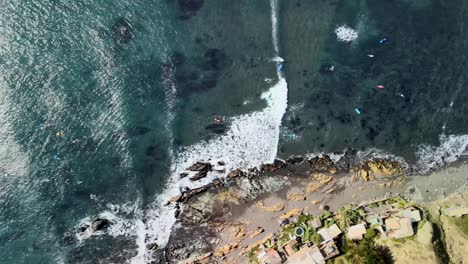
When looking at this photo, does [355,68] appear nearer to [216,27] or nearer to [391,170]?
[391,170]

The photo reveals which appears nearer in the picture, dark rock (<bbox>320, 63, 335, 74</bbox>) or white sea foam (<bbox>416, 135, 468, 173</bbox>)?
white sea foam (<bbox>416, 135, 468, 173</bbox>)

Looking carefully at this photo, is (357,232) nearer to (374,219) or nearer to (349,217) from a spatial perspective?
(349,217)

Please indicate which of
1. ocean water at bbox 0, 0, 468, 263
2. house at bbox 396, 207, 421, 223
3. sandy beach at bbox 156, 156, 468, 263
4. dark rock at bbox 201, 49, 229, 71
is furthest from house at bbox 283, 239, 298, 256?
dark rock at bbox 201, 49, 229, 71

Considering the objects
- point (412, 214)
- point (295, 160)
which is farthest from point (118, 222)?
point (412, 214)

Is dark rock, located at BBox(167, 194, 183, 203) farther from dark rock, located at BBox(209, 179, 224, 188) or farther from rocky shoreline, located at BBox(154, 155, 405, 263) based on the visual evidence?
dark rock, located at BBox(209, 179, 224, 188)

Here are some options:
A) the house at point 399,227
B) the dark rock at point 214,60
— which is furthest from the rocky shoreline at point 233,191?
the dark rock at point 214,60

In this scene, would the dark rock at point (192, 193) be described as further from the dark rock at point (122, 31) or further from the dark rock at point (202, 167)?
the dark rock at point (122, 31)
